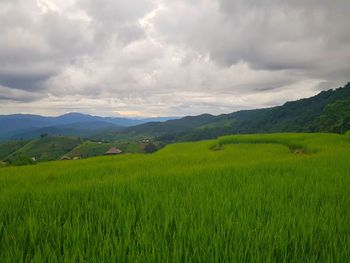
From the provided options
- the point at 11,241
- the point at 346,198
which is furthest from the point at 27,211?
the point at 346,198

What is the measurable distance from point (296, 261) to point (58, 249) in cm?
190

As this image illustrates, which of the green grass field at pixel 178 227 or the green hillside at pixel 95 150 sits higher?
the green grass field at pixel 178 227

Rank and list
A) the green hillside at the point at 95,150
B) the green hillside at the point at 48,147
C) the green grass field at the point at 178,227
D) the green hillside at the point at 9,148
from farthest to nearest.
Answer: the green hillside at the point at 9,148, the green hillside at the point at 48,147, the green hillside at the point at 95,150, the green grass field at the point at 178,227

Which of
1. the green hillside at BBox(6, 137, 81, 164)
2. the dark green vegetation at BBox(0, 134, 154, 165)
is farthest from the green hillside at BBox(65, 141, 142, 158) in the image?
the green hillside at BBox(6, 137, 81, 164)

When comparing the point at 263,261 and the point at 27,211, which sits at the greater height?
the point at 263,261

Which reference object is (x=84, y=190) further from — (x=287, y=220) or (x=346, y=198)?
(x=346, y=198)

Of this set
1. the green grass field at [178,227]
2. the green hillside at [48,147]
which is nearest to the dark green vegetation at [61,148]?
the green hillside at [48,147]

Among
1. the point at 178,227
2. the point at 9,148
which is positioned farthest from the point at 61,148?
the point at 178,227

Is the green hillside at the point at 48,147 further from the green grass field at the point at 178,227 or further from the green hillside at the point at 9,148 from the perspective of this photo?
the green grass field at the point at 178,227

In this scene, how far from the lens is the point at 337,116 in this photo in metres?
55.3

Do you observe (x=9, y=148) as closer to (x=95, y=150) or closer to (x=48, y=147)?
(x=48, y=147)

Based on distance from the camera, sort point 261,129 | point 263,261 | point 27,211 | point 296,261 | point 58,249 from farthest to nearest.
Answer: point 261,129 → point 27,211 → point 58,249 → point 296,261 → point 263,261

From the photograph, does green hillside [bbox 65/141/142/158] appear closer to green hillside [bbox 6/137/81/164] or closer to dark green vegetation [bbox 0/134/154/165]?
dark green vegetation [bbox 0/134/154/165]

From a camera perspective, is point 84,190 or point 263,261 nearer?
point 263,261
